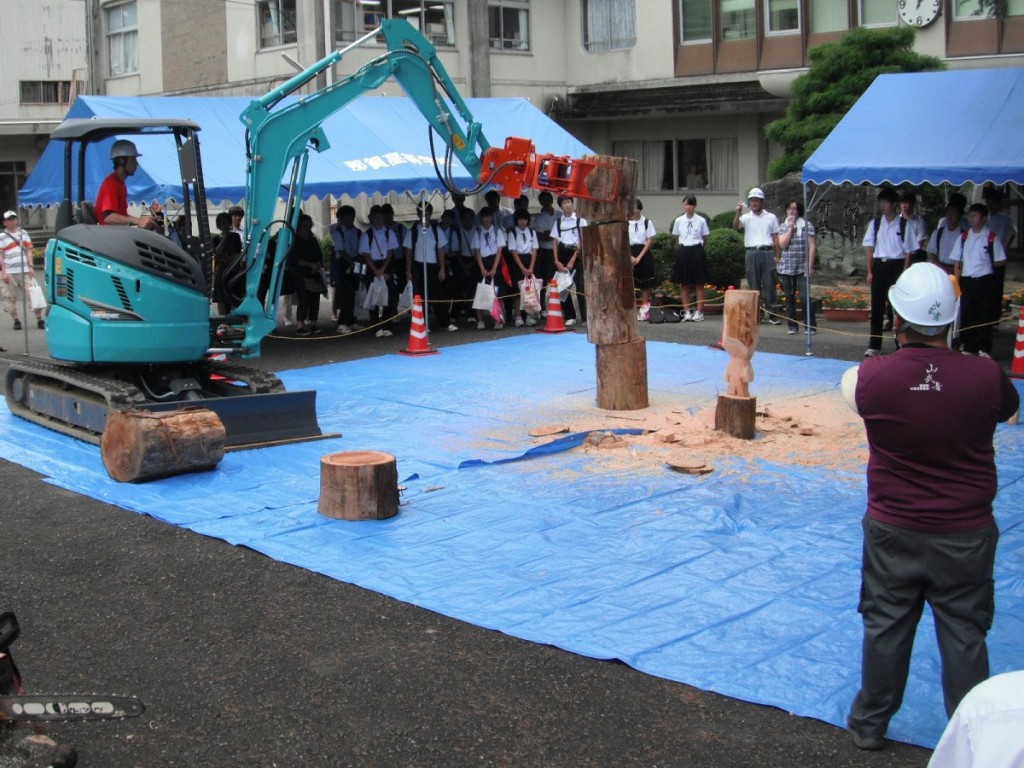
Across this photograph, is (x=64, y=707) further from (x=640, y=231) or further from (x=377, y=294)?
(x=640, y=231)

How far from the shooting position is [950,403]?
4.39 m

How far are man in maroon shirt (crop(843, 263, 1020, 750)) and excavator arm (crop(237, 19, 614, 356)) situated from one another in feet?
22.7

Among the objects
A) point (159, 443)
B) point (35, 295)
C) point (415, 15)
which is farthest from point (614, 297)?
point (415, 15)

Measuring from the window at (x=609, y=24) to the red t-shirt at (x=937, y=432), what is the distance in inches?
1003

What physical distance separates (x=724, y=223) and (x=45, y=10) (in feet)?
86.8

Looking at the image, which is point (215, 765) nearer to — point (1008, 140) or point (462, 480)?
point (462, 480)

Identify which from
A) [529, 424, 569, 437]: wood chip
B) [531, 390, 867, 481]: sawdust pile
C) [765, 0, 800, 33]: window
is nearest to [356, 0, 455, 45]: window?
[765, 0, 800, 33]: window

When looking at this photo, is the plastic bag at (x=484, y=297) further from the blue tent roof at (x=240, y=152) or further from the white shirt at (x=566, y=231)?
the blue tent roof at (x=240, y=152)

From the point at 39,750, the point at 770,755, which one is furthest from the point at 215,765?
the point at 770,755

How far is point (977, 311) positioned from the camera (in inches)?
530

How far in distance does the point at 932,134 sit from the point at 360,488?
8.53 m

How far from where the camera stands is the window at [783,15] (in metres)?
25.9

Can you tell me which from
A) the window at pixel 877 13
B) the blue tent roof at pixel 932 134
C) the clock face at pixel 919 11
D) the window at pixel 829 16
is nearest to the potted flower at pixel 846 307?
the blue tent roof at pixel 932 134

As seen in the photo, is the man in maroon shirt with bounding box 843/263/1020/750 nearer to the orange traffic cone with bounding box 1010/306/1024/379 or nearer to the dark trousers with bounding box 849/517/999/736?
the dark trousers with bounding box 849/517/999/736
